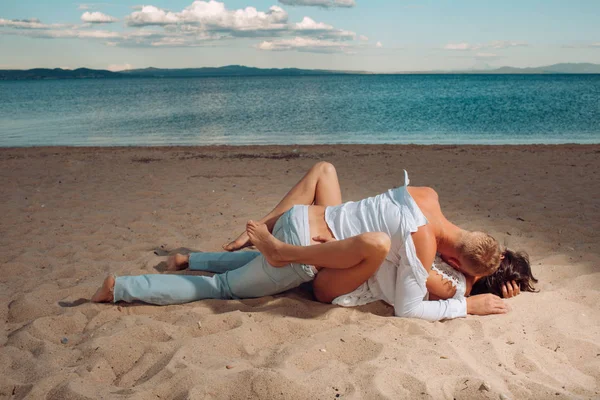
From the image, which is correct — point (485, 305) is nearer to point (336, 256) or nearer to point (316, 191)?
point (336, 256)

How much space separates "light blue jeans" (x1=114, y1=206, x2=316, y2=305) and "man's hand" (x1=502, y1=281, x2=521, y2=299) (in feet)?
4.55

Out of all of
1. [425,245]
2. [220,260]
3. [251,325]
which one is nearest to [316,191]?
[220,260]

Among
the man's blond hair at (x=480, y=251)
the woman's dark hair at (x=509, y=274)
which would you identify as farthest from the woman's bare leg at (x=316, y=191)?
the woman's dark hair at (x=509, y=274)

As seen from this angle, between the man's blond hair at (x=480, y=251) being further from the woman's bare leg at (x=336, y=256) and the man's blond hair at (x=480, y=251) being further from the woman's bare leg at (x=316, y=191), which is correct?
the woman's bare leg at (x=316, y=191)

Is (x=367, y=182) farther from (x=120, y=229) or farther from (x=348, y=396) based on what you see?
(x=348, y=396)

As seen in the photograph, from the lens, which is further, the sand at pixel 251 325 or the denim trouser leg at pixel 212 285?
the denim trouser leg at pixel 212 285

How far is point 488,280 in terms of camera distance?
3787 mm

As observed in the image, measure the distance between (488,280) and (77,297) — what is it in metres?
2.94

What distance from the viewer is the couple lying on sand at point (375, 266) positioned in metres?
3.26

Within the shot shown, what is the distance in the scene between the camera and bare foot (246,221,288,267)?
3334mm

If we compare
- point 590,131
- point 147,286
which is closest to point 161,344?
point 147,286

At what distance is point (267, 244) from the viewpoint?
3363 millimetres

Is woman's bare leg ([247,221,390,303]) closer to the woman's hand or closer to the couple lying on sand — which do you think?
the couple lying on sand

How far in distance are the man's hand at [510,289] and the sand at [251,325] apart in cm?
7
